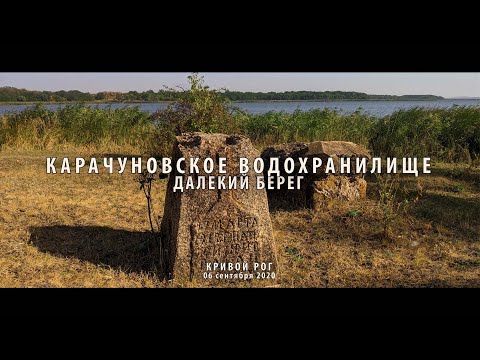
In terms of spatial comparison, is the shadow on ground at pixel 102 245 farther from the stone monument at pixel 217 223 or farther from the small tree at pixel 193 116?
the small tree at pixel 193 116

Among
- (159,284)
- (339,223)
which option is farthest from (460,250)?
(159,284)

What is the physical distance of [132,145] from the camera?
1305 cm

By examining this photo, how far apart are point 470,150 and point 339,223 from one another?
276 inches

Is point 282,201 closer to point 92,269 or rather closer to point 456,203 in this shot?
point 456,203

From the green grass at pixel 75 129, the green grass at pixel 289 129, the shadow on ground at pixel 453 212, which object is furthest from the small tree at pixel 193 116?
the shadow on ground at pixel 453 212

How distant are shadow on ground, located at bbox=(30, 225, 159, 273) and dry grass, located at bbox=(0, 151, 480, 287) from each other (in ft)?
0.03

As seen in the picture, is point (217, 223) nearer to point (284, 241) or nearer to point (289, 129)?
point (284, 241)

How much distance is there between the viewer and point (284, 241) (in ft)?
19.4

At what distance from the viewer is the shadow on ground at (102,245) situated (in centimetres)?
519

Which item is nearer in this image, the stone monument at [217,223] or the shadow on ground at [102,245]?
the stone monument at [217,223]

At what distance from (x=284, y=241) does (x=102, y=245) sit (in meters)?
1.99

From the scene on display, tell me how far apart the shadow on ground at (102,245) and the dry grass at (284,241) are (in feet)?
0.03

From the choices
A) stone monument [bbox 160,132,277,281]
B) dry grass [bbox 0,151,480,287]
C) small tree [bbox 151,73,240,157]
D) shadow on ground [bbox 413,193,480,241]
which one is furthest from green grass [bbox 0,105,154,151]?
stone monument [bbox 160,132,277,281]

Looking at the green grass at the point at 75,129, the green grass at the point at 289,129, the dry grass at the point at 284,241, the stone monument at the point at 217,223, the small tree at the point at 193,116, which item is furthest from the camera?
the green grass at the point at 75,129
